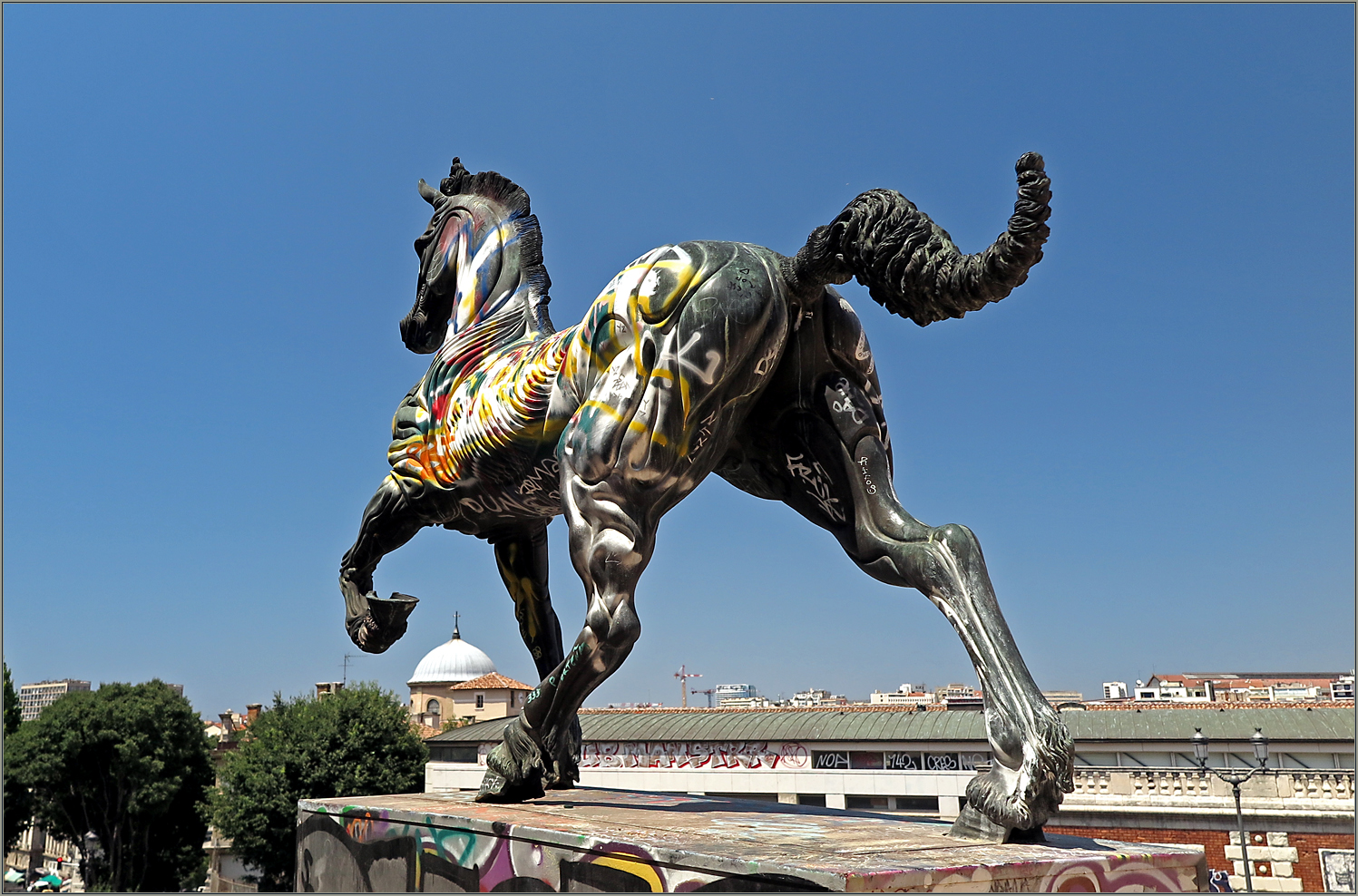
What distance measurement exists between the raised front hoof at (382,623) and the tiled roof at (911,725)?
2174 centimetres

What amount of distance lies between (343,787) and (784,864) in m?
31.1

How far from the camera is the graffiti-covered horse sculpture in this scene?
4297mm

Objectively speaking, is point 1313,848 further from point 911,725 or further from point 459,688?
point 459,688

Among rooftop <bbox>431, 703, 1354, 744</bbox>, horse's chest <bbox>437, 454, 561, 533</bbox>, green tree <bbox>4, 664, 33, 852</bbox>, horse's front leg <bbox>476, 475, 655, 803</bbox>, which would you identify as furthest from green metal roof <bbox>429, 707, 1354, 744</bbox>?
horse's front leg <bbox>476, 475, 655, 803</bbox>

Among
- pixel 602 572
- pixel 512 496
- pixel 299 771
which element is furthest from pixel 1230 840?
pixel 299 771

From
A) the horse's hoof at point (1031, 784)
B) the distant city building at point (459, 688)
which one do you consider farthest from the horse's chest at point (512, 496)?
the distant city building at point (459, 688)

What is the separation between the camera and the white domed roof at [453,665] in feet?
252

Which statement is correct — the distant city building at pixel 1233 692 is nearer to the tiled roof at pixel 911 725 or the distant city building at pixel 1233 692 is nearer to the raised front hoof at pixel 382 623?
the tiled roof at pixel 911 725

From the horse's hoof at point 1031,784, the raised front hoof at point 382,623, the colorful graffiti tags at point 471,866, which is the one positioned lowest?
the colorful graffiti tags at point 471,866

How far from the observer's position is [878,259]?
15.4ft

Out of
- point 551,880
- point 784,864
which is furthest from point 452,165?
point 784,864

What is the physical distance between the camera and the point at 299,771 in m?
31.0

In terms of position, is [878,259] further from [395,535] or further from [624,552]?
[395,535]

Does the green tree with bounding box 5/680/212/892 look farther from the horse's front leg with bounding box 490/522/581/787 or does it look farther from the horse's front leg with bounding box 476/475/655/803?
the horse's front leg with bounding box 476/475/655/803
